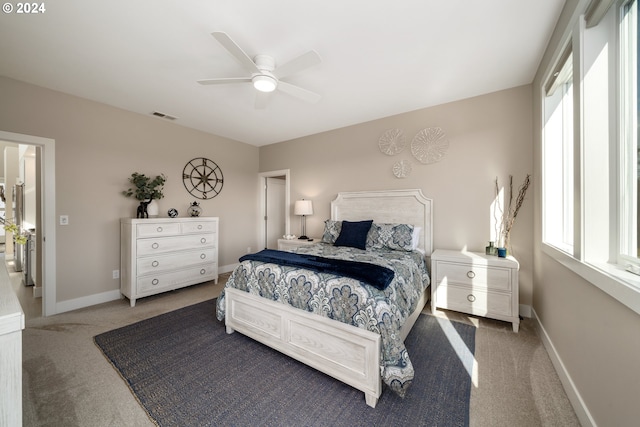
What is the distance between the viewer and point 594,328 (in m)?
1.34

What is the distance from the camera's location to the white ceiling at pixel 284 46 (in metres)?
1.73

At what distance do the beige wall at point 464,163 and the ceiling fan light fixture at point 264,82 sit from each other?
200 centimetres

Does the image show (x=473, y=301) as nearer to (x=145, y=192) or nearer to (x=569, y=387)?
(x=569, y=387)

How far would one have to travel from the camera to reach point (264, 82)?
2168 mm

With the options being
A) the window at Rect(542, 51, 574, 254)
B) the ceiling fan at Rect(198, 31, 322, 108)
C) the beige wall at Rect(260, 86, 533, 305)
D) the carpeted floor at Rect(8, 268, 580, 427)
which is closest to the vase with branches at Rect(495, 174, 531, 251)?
the beige wall at Rect(260, 86, 533, 305)

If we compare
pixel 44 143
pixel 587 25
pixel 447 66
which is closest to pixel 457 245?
pixel 447 66

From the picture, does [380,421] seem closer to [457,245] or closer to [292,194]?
[457,245]

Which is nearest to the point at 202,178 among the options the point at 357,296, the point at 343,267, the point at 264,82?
the point at 264,82

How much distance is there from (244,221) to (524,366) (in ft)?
14.7

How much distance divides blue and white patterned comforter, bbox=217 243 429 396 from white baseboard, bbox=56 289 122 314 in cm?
194

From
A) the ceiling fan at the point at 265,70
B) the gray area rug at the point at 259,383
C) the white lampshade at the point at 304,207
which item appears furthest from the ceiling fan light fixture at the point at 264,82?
the gray area rug at the point at 259,383

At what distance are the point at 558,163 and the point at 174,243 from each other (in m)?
4.50

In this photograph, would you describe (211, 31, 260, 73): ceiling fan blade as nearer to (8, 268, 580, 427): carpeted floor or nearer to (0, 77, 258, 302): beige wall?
(8, 268, 580, 427): carpeted floor

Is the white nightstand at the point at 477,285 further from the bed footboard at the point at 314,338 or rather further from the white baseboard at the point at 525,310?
the bed footboard at the point at 314,338
